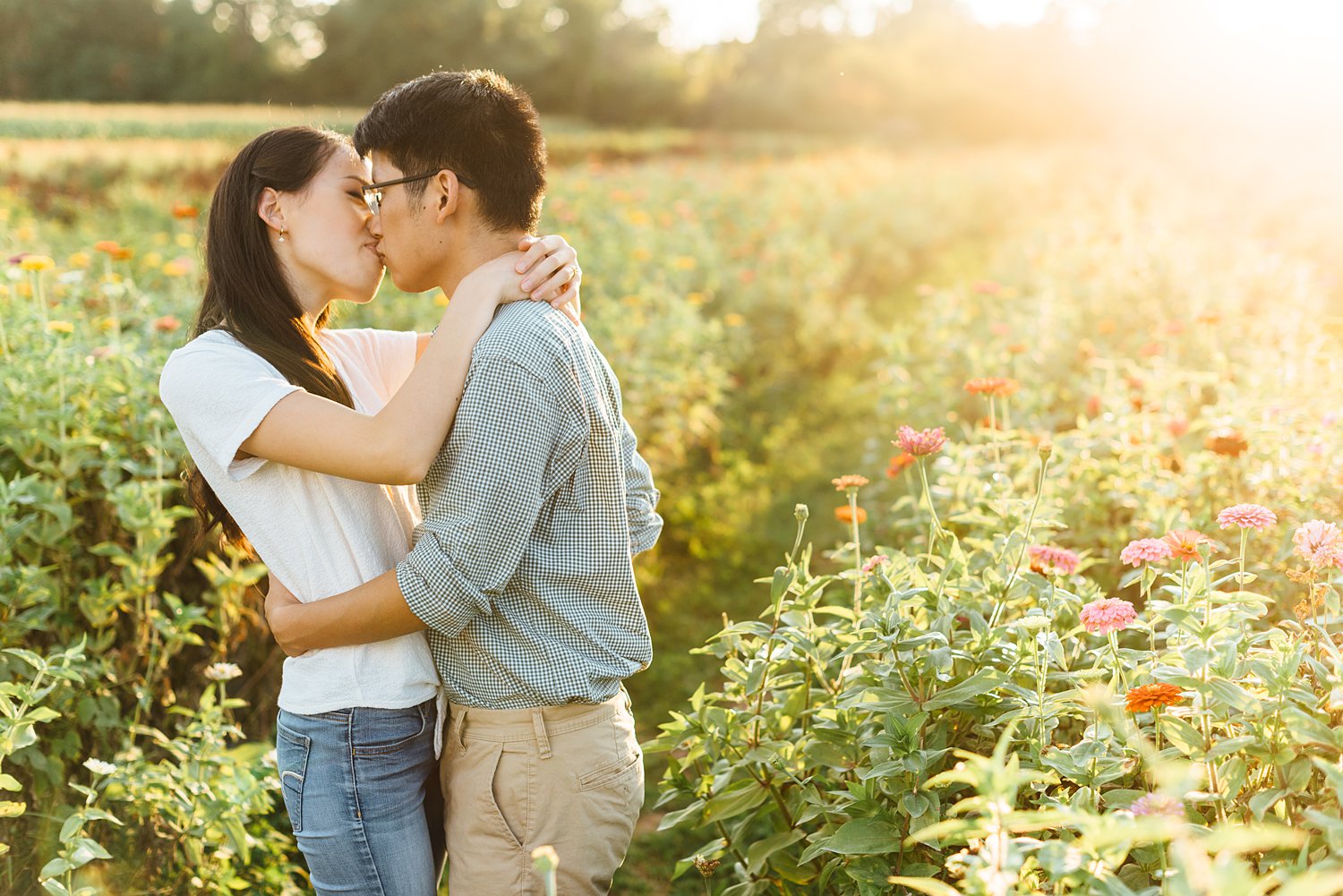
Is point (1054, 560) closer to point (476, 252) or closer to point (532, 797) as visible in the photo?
point (532, 797)

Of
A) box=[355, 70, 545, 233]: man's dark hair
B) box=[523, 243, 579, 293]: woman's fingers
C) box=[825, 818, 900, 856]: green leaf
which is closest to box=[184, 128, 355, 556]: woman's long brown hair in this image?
box=[355, 70, 545, 233]: man's dark hair

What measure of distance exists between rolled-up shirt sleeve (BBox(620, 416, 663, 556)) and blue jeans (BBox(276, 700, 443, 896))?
474mm

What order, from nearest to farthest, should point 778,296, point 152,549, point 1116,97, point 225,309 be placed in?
point 225,309
point 152,549
point 778,296
point 1116,97

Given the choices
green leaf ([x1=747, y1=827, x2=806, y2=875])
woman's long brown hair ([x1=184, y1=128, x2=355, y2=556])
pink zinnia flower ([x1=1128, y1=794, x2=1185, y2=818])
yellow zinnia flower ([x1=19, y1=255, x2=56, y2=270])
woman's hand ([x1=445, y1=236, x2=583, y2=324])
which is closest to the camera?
pink zinnia flower ([x1=1128, y1=794, x2=1185, y2=818])

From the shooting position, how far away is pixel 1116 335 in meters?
5.25

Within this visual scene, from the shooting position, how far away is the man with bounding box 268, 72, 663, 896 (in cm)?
150

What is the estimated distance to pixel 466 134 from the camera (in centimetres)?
158

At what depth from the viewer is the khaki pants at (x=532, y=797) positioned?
5.34ft

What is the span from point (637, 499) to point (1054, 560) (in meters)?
0.82

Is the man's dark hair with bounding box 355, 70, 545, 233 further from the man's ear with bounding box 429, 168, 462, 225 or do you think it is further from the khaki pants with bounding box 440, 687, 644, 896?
the khaki pants with bounding box 440, 687, 644, 896

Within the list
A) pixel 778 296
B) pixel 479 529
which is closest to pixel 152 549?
pixel 479 529

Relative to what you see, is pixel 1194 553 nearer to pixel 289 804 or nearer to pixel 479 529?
pixel 479 529

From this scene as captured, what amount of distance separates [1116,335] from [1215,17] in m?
27.4

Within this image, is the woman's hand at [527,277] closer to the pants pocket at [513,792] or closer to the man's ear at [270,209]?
the man's ear at [270,209]
